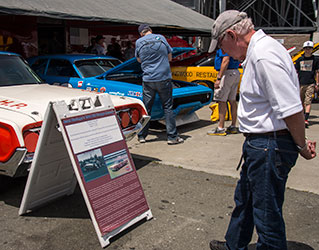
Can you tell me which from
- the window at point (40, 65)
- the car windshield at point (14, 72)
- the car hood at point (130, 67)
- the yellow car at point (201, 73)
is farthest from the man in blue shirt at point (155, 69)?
the yellow car at point (201, 73)

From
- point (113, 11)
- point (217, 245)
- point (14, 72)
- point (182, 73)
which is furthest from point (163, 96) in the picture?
point (182, 73)

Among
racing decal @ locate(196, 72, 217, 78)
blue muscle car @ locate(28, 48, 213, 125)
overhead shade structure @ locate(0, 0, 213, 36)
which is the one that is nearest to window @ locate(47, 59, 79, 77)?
blue muscle car @ locate(28, 48, 213, 125)

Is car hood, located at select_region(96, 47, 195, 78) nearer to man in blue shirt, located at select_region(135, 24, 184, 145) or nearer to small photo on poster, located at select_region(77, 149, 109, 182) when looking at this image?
man in blue shirt, located at select_region(135, 24, 184, 145)

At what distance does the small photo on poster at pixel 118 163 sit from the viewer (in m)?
3.00

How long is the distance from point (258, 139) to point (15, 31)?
9.63m

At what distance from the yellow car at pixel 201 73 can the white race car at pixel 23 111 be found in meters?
5.93

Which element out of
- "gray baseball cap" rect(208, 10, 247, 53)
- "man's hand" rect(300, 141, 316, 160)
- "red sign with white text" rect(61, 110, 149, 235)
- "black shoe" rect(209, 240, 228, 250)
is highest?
"gray baseball cap" rect(208, 10, 247, 53)

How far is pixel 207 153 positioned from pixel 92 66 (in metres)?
3.04

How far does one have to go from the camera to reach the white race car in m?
3.09

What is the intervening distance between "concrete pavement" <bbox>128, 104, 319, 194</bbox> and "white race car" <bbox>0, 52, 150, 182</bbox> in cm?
110

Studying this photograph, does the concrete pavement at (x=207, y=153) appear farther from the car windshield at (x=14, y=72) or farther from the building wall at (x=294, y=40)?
the building wall at (x=294, y=40)

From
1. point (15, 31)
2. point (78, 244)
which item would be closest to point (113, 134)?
point (78, 244)

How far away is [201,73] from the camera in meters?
10.2

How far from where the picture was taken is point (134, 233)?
3049 millimetres
